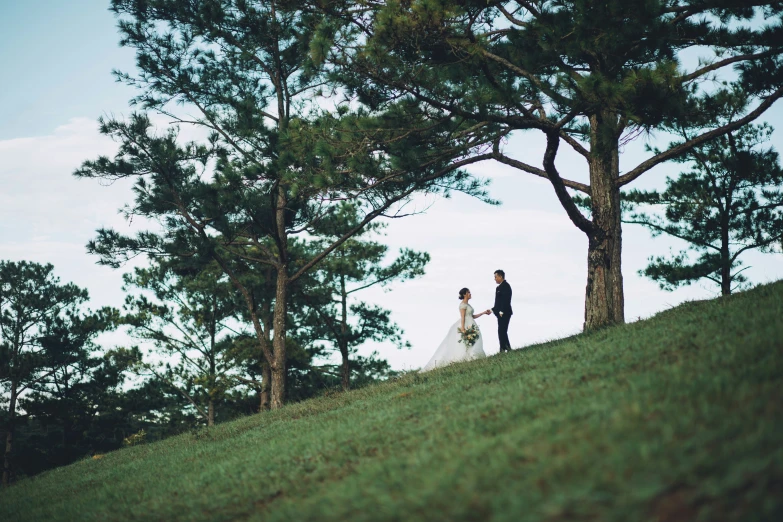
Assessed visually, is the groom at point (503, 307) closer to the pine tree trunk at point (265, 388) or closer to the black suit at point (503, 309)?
the black suit at point (503, 309)

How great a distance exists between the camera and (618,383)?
535 cm

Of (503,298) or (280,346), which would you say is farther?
(280,346)

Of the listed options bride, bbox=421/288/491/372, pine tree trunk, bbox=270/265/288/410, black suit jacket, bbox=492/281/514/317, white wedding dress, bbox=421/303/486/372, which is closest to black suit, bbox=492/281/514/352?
black suit jacket, bbox=492/281/514/317

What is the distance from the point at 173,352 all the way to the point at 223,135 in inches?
533

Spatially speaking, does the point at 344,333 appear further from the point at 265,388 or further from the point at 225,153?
the point at 225,153

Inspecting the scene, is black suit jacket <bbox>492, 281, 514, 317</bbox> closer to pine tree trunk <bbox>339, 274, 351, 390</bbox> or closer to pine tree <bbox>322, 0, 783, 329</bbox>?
pine tree <bbox>322, 0, 783, 329</bbox>

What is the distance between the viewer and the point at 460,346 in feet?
45.8

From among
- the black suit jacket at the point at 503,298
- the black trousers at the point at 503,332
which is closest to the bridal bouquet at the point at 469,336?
the black trousers at the point at 503,332

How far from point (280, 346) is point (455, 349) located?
5580 mm

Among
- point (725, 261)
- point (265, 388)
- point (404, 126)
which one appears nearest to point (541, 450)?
point (404, 126)

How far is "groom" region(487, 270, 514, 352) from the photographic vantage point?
1251 centimetres

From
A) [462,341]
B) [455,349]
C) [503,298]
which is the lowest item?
[455,349]

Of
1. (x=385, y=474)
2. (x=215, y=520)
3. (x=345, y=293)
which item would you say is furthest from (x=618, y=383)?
(x=345, y=293)

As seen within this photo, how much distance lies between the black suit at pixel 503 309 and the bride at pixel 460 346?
33.9 inches
